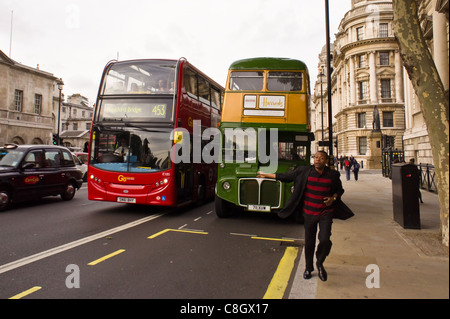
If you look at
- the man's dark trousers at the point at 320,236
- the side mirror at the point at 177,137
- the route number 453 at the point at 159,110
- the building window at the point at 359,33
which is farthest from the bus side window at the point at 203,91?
the building window at the point at 359,33

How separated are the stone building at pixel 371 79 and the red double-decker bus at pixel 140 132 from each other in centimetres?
4047

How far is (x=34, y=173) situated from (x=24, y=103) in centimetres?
2664

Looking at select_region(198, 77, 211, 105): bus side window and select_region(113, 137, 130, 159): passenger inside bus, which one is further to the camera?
select_region(198, 77, 211, 105): bus side window

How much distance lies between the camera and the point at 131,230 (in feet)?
22.0

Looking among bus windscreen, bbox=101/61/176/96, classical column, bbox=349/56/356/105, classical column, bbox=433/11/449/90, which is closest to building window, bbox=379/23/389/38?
classical column, bbox=349/56/356/105

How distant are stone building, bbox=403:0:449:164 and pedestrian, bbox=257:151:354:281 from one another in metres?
8.46

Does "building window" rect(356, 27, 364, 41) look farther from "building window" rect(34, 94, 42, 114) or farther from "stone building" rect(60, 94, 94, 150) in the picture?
"stone building" rect(60, 94, 94, 150)

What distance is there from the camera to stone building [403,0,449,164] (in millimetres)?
13566

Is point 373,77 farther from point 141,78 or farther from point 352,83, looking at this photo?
point 141,78

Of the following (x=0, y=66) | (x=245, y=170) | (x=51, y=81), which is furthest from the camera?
(x=51, y=81)

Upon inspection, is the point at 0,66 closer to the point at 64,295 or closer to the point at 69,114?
the point at 64,295

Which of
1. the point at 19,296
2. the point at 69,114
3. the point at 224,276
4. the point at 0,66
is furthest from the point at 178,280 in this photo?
the point at 69,114
